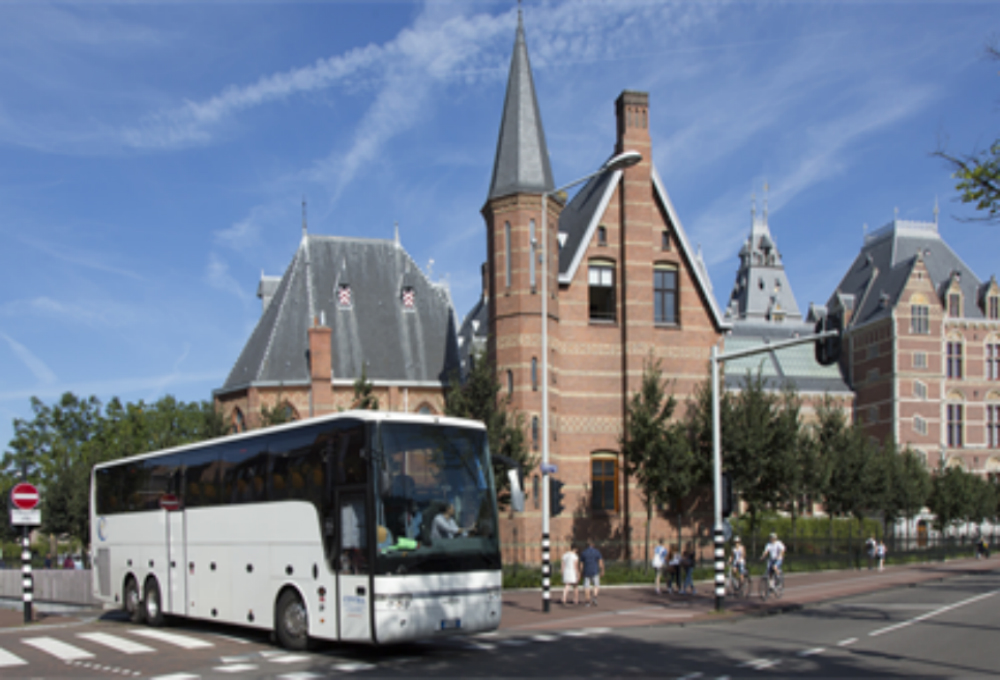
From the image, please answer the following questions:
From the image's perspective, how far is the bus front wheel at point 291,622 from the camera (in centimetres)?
1321

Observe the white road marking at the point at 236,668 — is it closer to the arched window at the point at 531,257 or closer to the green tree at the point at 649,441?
the green tree at the point at 649,441

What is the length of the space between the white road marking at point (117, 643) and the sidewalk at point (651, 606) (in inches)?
239

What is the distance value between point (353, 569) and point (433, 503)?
1.38 m

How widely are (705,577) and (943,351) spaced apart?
172ft

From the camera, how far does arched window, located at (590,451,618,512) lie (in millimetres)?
33594

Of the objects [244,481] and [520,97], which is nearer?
[244,481]

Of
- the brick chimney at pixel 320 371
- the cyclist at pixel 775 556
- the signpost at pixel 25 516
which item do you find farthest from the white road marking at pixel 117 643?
the brick chimney at pixel 320 371

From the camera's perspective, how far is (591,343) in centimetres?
3431

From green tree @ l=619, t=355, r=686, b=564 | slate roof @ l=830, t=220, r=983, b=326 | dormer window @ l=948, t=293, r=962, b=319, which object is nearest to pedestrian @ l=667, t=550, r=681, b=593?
green tree @ l=619, t=355, r=686, b=564

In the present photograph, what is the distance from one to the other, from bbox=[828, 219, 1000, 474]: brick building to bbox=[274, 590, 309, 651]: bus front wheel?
6713 centimetres

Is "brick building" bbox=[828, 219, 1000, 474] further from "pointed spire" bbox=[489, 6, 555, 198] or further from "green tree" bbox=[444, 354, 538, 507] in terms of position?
"green tree" bbox=[444, 354, 538, 507]

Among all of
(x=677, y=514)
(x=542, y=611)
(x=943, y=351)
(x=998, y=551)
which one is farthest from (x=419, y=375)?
(x=943, y=351)

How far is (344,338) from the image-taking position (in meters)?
41.8

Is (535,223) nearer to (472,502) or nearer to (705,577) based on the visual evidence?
(705,577)
